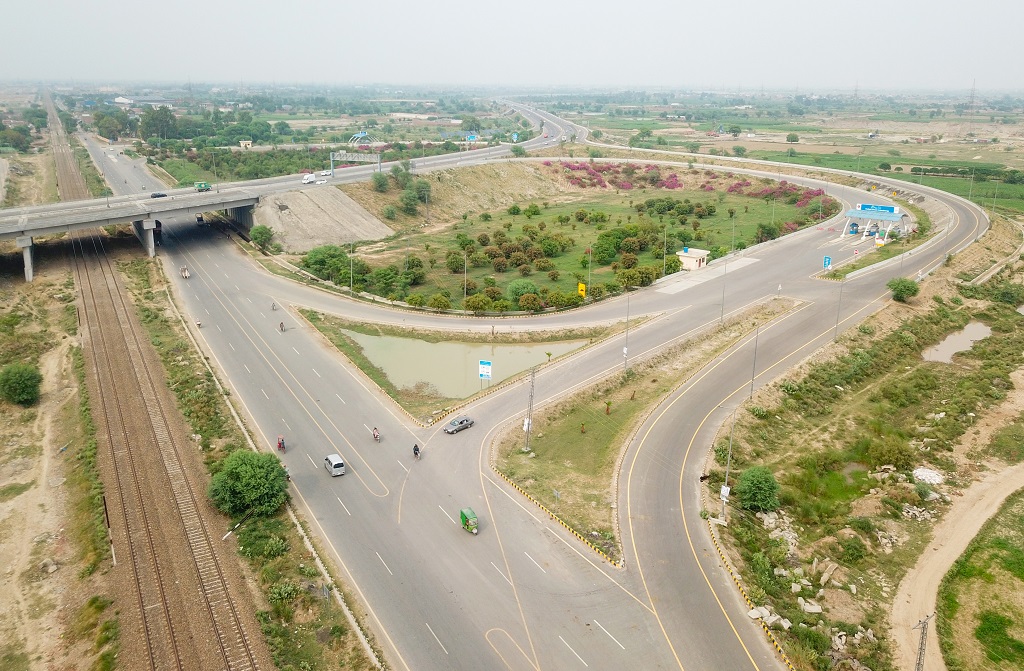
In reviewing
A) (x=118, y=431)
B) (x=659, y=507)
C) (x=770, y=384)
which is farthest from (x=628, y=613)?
(x=118, y=431)

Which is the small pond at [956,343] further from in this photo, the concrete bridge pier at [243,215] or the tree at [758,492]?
the concrete bridge pier at [243,215]

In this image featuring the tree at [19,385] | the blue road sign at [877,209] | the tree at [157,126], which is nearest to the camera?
the tree at [19,385]

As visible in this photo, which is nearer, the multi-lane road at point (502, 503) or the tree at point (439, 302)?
the multi-lane road at point (502, 503)

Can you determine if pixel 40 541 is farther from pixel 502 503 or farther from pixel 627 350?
pixel 627 350

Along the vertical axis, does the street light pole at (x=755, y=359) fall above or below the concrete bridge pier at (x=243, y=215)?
below

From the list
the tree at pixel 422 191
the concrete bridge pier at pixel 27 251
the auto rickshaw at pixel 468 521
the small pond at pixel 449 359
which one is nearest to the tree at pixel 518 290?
the small pond at pixel 449 359

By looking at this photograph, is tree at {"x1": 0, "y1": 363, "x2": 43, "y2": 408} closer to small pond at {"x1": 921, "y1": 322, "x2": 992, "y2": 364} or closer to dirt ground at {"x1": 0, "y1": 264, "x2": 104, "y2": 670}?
dirt ground at {"x1": 0, "y1": 264, "x2": 104, "y2": 670}

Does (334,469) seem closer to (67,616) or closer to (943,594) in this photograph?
(67,616)
